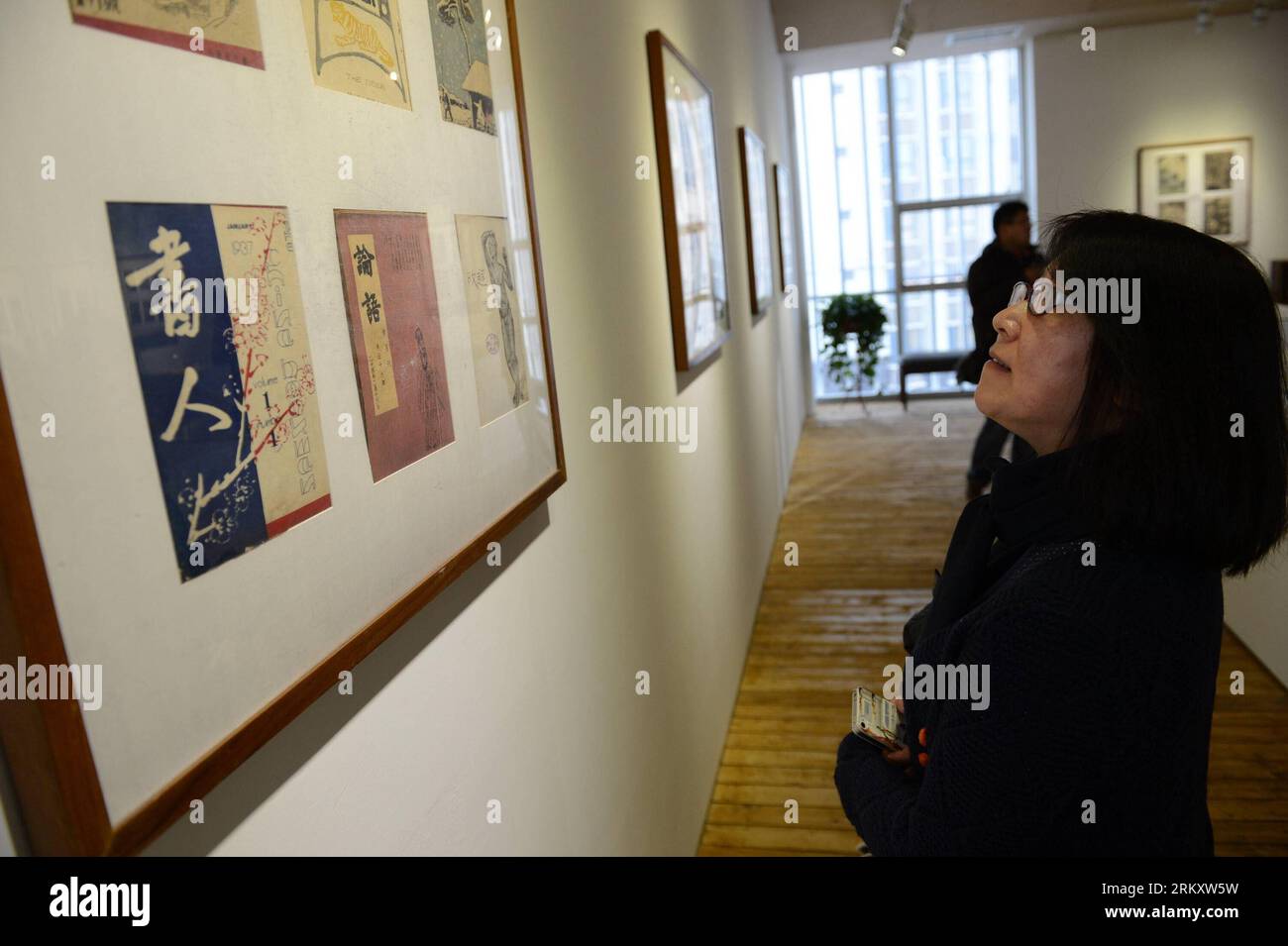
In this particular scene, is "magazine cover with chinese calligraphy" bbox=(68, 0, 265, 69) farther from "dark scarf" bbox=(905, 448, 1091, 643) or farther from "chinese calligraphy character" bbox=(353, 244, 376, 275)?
"dark scarf" bbox=(905, 448, 1091, 643)

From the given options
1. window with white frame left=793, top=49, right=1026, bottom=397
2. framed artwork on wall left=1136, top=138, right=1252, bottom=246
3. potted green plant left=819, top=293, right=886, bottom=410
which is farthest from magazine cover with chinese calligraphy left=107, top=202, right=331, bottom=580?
window with white frame left=793, top=49, right=1026, bottom=397

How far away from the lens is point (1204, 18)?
770 cm

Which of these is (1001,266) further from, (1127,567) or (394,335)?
(394,335)

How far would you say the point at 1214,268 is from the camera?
112cm

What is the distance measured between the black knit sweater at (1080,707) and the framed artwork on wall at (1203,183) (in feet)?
27.1

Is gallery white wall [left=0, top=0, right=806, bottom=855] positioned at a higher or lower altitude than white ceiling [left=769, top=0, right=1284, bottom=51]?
lower

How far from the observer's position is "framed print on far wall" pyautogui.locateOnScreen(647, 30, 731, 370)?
2785 mm

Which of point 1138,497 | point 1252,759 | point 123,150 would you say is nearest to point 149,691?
point 123,150

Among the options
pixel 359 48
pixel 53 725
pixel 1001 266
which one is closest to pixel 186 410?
pixel 53 725

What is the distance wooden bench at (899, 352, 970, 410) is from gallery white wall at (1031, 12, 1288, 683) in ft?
5.47

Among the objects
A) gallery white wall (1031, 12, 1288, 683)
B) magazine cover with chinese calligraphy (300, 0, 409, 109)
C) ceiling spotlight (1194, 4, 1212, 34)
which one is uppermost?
ceiling spotlight (1194, 4, 1212, 34)

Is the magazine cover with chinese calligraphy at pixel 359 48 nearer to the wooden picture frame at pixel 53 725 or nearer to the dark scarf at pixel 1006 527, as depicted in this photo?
the wooden picture frame at pixel 53 725

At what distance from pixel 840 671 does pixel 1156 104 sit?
22.5 feet

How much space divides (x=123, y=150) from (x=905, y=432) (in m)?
8.36
